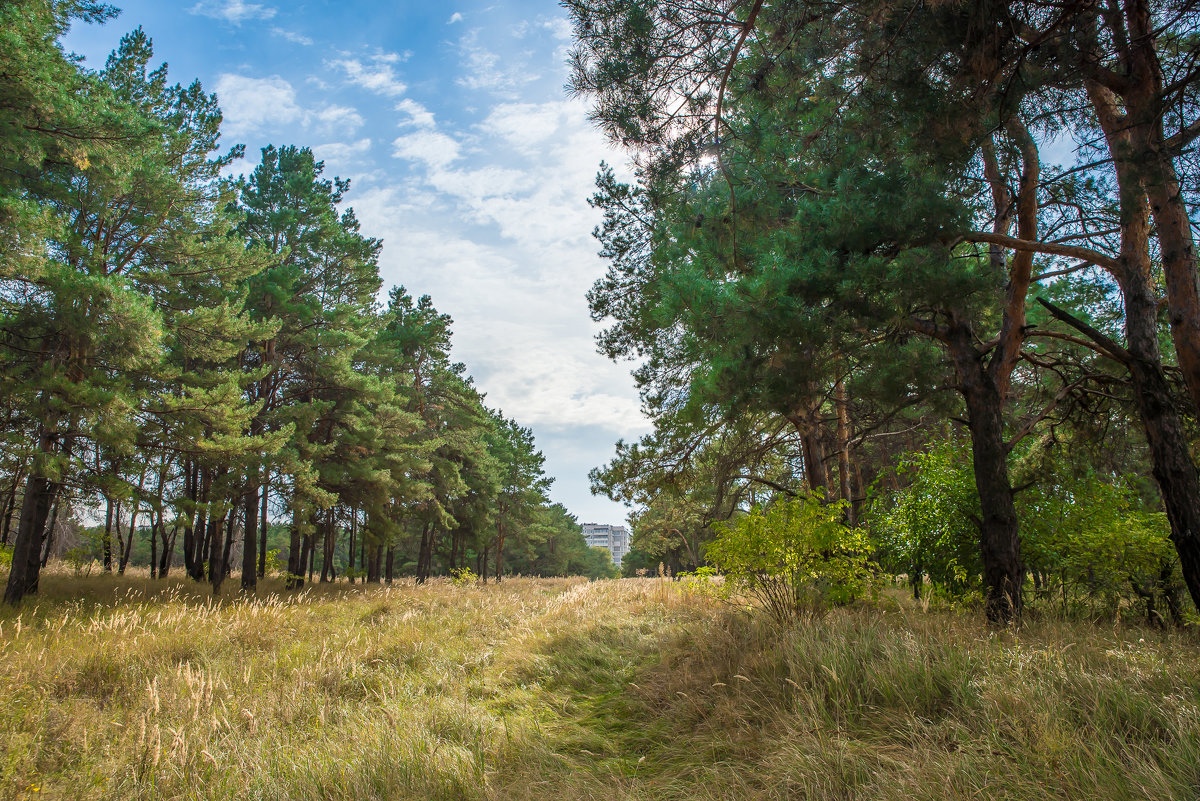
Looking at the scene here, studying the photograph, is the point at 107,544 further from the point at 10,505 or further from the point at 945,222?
the point at 945,222

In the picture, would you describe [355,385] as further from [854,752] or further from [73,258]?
[854,752]

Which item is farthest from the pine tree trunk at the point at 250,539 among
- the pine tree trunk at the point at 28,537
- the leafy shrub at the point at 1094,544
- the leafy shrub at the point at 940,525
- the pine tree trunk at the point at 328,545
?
the leafy shrub at the point at 1094,544

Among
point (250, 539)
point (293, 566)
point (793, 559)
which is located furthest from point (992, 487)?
point (293, 566)

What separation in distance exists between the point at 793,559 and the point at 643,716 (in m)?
2.60

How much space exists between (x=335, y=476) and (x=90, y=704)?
37.8 ft

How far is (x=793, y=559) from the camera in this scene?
20.2ft

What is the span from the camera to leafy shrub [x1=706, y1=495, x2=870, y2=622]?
6094 millimetres

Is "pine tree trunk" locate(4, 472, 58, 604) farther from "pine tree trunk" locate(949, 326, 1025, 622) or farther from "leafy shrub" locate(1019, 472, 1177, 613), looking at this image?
"leafy shrub" locate(1019, 472, 1177, 613)

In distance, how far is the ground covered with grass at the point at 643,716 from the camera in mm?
2572

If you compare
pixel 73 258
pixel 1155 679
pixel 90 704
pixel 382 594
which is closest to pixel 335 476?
pixel 382 594

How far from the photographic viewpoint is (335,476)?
15.7m

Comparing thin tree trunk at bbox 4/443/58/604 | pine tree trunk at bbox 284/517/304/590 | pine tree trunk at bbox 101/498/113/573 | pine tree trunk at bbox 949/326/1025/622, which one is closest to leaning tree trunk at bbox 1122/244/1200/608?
pine tree trunk at bbox 949/326/1025/622

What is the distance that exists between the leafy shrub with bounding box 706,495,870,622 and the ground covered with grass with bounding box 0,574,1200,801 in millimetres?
510

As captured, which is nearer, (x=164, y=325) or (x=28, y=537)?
(x=28, y=537)
